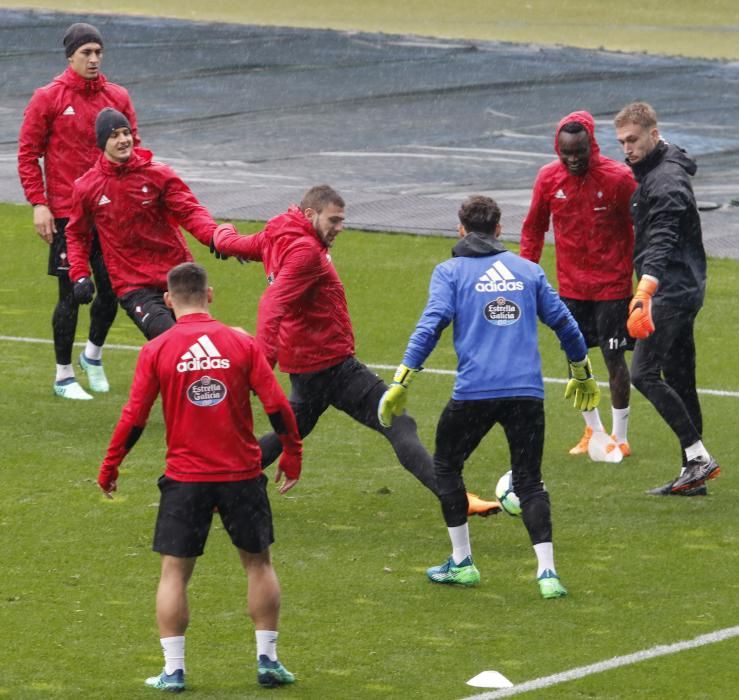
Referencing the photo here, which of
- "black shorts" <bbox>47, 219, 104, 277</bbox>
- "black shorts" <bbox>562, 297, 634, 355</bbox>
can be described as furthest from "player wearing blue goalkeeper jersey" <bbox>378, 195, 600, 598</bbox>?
"black shorts" <bbox>47, 219, 104, 277</bbox>

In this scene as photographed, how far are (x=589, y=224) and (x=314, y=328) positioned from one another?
91.2 inches

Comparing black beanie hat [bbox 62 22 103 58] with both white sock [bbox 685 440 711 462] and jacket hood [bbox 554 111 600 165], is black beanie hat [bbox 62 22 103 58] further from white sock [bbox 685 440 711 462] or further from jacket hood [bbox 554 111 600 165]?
white sock [bbox 685 440 711 462]

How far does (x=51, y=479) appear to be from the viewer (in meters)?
11.8

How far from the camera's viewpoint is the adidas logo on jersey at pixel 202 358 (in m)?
8.09

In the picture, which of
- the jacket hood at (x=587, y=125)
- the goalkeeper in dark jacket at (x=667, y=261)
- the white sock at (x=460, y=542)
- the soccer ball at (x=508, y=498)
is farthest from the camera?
the jacket hood at (x=587, y=125)

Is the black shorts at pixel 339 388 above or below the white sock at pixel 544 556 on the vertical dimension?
above

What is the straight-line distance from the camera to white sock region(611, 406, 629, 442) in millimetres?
12586

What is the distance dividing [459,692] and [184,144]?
19.7m

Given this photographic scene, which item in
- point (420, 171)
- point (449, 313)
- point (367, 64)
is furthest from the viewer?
point (367, 64)

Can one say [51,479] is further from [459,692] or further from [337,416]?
[459,692]

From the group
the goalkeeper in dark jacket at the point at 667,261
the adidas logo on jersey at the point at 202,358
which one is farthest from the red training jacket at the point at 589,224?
the adidas logo on jersey at the point at 202,358

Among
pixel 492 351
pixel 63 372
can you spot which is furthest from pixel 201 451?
pixel 63 372

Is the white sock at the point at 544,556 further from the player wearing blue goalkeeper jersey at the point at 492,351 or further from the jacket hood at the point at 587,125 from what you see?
the jacket hood at the point at 587,125

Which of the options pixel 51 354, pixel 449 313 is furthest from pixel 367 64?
pixel 449 313
